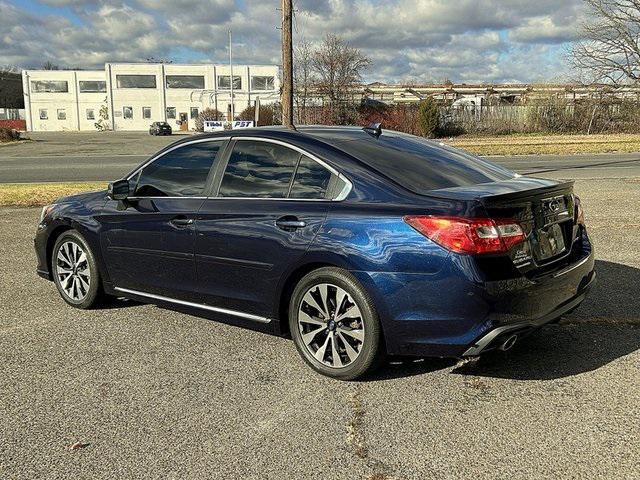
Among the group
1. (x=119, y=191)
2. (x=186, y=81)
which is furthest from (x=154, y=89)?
(x=119, y=191)

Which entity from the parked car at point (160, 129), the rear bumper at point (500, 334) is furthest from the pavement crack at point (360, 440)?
the parked car at point (160, 129)

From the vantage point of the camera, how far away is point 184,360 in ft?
14.1

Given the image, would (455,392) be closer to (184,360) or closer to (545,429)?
(545,429)

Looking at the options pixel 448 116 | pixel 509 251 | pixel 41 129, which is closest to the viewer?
pixel 509 251

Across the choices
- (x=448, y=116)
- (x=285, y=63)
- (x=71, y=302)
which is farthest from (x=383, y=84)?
(x=71, y=302)

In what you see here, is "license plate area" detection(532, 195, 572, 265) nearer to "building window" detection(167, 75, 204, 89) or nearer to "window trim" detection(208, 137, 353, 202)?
"window trim" detection(208, 137, 353, 202)

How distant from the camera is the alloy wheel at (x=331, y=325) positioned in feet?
12.6

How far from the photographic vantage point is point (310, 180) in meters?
4.14

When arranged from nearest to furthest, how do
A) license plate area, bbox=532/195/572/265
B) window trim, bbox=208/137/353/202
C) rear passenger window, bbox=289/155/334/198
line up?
license plate area, bbox=532/195/572/265
window trim, bbox=208/137/353/202
rear passenger window, bbox=289/155/334/198

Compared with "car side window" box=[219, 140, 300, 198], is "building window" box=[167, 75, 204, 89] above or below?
A: above

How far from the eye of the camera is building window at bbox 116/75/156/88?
269ft

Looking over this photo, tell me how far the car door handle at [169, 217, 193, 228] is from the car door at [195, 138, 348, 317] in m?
0.10

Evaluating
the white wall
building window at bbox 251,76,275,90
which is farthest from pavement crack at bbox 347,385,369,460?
the white wall

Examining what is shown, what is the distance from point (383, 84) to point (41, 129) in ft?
180
